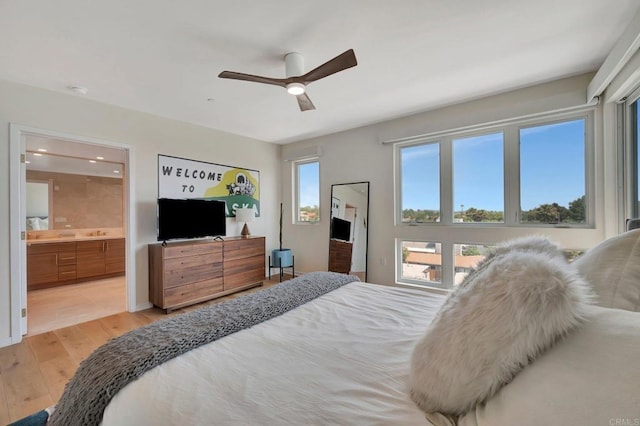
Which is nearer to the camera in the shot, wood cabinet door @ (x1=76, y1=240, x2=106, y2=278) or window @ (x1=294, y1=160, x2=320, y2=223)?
wood cabinet door @ (x1=76, y1=240, x2=106, y2=278)

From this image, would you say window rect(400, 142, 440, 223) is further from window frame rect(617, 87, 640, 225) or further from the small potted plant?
the small potted plant

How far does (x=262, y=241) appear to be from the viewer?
455 cm

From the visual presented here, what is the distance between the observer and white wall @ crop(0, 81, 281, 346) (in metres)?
2.64

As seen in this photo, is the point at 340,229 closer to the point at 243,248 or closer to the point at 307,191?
the point at 307,191

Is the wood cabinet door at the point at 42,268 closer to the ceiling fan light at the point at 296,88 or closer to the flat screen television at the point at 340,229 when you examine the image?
the flat screen television at the point at 340,229

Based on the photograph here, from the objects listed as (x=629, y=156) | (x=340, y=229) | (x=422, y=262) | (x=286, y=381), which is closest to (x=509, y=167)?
(x=629, y=156)

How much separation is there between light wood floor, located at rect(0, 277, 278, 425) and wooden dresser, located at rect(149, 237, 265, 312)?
1.04 ft

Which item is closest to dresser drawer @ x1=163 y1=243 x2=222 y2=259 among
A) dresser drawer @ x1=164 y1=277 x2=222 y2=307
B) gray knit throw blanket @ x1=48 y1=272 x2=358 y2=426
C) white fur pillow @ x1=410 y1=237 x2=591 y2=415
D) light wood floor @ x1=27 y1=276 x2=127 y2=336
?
dresser drawer @ x1=164 y1=277 x2=222 y2=307

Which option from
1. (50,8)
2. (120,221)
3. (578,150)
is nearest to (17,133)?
(50,8)

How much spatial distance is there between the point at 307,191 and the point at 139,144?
2.71 metres

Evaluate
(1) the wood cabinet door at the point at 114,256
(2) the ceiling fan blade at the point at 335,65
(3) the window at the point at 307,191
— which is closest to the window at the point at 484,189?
(3) the window at the point at 307,191

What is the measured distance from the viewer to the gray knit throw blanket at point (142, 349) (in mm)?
964

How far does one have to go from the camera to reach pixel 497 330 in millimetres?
689

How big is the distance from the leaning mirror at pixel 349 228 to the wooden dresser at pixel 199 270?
1328 mm
